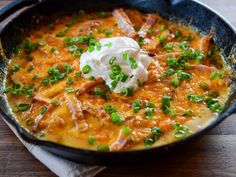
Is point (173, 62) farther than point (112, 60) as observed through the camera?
Yes

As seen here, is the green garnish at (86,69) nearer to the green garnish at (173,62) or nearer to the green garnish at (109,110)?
the green garnish at (109,110)

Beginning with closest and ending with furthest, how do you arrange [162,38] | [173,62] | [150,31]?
[173,62] < [162,38] < [150,31]

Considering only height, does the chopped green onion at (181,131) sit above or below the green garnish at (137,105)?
below

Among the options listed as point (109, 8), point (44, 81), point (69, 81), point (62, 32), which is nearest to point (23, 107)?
point (44, 81)

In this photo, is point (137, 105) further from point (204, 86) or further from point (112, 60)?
point (204, 86)

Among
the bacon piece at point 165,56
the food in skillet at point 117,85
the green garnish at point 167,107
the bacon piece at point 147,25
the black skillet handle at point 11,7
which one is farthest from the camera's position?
the bacon piece at point 147,25

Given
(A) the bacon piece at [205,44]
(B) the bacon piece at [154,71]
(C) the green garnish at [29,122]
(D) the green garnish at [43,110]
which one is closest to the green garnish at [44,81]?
(D) the green garnish at [43,110]

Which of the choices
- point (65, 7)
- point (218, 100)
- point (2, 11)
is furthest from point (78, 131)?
point (65, 7)
